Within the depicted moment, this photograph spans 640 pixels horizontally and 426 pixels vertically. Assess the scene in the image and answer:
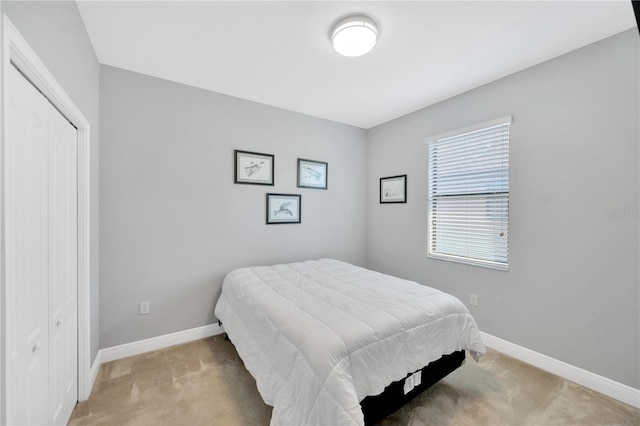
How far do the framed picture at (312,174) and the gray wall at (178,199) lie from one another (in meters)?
0.09

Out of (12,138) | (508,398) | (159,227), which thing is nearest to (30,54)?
(12,138)

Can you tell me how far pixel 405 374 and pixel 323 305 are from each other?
0.62 m

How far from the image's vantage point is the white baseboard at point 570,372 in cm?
180

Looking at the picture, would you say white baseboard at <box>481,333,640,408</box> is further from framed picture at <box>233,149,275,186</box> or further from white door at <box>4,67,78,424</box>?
white door at <box>4,67,78,424</box>

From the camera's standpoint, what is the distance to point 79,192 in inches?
69.3

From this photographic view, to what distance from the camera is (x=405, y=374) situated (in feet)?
4.91

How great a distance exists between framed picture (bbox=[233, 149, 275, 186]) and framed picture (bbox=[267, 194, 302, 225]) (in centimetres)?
22

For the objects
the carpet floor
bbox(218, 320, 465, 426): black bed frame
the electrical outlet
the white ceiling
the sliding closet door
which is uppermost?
the white ceiling

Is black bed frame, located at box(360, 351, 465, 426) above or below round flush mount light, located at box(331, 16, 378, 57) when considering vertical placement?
below

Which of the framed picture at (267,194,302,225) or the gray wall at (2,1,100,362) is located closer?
the gray wall at (2,1,100,362)

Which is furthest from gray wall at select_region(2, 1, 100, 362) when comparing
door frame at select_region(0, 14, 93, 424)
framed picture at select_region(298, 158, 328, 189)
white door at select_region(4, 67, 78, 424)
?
framed picture at select_region(298, 158, 328, 189)

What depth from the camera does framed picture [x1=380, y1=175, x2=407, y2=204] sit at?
3.43m

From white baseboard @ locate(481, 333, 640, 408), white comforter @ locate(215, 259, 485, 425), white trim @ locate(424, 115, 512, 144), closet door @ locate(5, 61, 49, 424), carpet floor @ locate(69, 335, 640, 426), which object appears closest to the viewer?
closet door @ locate(5, 61, 49, 424)

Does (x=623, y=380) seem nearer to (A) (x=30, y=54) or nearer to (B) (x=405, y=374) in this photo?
(B) (x=405, y=374)
